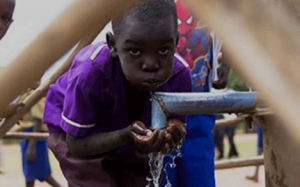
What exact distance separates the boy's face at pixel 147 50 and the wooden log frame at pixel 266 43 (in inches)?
34.3

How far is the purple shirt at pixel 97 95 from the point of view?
146cm

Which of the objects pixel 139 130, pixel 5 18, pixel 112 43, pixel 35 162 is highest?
pixel 5 18

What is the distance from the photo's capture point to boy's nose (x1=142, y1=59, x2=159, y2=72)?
1.25 meters

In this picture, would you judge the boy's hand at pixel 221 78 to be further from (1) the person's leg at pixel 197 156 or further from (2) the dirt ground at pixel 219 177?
(2) the dirt ground at pixel 219 177

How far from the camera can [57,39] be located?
0.40 meters

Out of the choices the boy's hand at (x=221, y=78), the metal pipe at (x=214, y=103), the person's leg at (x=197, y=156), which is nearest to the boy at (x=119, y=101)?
the metal pipe at (x=214, y=103)

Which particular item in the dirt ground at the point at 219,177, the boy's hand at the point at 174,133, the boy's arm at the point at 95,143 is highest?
the boy's hand at the point at 174,133

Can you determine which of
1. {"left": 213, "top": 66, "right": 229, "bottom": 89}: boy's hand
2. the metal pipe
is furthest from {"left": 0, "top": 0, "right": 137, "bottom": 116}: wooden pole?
{"left": 213, "top": 66, "right": 229, "bottom": 89}: boy's hand

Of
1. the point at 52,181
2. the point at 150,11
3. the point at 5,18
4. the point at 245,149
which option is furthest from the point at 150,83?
the point at 245,149

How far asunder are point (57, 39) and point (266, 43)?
0.45 feet

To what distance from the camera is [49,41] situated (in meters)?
0.40

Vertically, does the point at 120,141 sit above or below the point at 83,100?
below

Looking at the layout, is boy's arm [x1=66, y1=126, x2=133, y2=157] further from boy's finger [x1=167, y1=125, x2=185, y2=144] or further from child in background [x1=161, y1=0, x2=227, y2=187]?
child in background [x1=161, y1=0, x2=227, y2=187]

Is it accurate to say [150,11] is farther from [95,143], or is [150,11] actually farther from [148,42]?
[95,143]
